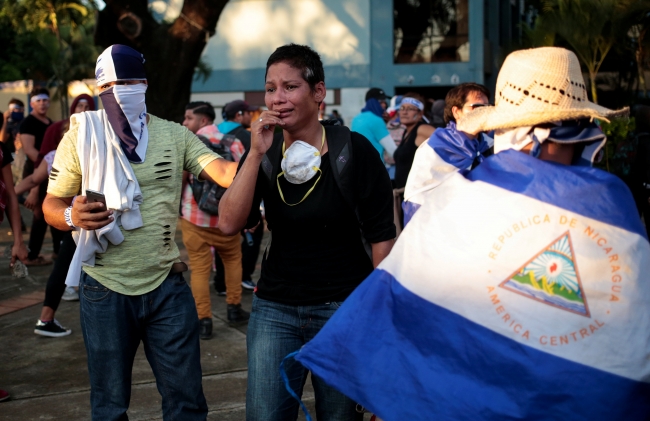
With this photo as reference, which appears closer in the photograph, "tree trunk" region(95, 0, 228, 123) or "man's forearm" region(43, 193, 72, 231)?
"man's forearm" region(43, 193, 72, 231)

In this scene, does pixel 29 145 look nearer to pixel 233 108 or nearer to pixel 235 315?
pixel 233 108

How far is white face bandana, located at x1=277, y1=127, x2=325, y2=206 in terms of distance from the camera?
2961mm

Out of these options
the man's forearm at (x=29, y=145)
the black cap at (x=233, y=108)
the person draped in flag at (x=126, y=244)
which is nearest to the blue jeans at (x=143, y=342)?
the person draped in flag at (x=126, y=244)

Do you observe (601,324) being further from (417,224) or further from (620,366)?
(417,224)

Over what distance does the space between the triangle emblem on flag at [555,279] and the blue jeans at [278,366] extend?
3.27 feet

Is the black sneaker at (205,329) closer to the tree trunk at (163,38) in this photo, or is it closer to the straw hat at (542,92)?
the straw hat at (542,92)

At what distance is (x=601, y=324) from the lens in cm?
210

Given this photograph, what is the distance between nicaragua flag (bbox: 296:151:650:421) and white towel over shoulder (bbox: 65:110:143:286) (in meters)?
1.35

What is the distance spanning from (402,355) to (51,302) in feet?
14.5

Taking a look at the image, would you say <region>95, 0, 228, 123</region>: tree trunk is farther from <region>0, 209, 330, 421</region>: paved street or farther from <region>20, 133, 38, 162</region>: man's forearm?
<region>0, 209, 330, 421</region>: paved street

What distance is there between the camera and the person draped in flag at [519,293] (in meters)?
2.10

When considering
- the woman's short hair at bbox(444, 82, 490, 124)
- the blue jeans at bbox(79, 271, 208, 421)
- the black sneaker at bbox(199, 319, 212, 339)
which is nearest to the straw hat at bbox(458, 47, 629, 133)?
the blue jeans at bbox(79, 271, 208, 421)

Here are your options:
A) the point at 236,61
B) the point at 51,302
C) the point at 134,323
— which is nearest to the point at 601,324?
the point at 134,323

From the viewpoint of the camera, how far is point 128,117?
3.34m
